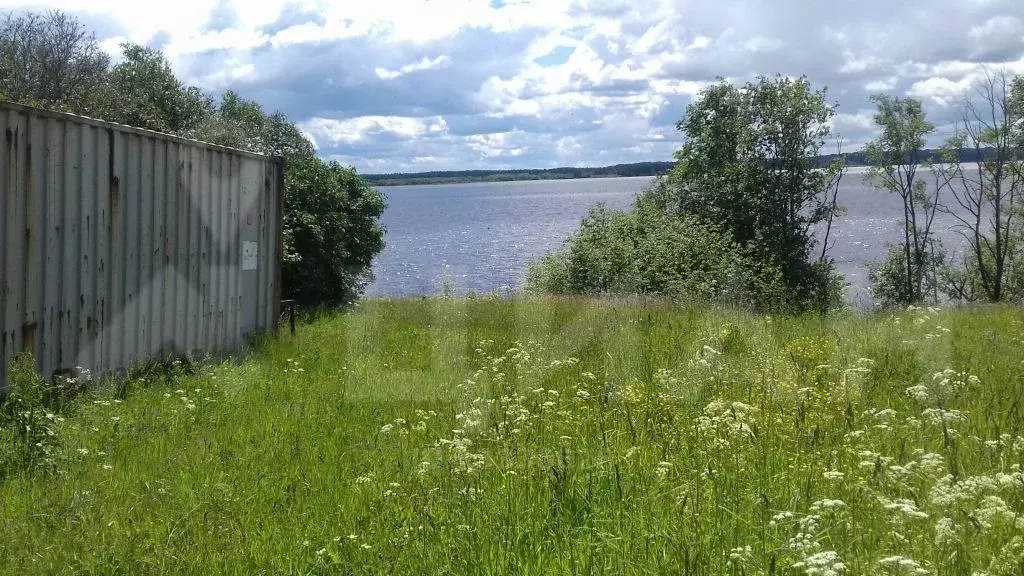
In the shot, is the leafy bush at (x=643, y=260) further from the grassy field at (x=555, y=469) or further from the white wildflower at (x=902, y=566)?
the white wildflower at (x=902, y=566)

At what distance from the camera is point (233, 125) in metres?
25.2

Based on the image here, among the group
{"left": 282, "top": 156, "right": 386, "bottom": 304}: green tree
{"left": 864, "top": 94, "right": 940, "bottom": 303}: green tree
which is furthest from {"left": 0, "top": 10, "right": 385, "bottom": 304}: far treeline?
{"left": 864, "top": 94, "right": 940, "bottom": 303}: green tree

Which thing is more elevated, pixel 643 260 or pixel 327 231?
pixel 327 231

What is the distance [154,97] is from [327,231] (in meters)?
12.4

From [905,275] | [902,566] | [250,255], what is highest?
[250,255]

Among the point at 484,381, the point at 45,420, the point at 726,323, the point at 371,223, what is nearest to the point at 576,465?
the point at 484,381

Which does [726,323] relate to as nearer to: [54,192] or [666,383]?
[666,383]

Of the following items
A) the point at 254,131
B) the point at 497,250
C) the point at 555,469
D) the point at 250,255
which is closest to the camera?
the point at 555,469

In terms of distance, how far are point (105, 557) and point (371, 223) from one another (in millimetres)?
16968

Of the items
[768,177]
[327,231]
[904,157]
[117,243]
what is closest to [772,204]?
[768,177]

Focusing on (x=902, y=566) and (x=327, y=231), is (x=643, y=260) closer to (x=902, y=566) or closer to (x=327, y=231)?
(x=327, y=231)

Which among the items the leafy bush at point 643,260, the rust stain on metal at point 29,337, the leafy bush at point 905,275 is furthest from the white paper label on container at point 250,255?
the leafy bush at point 905,275

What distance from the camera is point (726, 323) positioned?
A: 1036 cm

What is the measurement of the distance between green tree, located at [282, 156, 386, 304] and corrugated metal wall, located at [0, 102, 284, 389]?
7122mm
